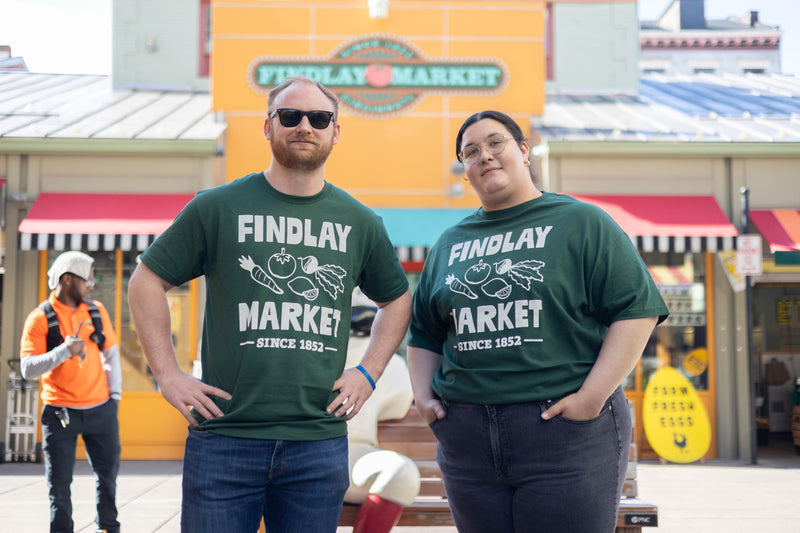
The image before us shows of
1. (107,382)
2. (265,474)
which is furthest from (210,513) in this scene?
(107,382)

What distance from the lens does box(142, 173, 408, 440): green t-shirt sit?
2.07 meters

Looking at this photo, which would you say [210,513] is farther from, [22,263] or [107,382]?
[22,263]

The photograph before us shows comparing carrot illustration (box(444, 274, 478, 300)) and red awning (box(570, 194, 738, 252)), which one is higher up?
red awning (box(570, 194, 738, 252))

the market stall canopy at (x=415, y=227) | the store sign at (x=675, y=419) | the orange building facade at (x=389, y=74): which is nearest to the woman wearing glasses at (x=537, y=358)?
the market stall canopy at (x=415, y=227)

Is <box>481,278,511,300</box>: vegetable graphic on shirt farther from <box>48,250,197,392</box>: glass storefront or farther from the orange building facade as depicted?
the orange building facade

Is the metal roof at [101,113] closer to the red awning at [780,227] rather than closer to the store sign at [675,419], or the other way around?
the store sign at [675,419]

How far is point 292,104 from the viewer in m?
2.19

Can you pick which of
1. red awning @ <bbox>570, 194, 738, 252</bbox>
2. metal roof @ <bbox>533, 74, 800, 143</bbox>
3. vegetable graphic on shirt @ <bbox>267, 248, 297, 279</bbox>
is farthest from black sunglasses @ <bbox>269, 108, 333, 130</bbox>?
metal roof @ <bbox>533, 74, 800, 143</bbox>

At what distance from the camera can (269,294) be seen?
2.11 metres

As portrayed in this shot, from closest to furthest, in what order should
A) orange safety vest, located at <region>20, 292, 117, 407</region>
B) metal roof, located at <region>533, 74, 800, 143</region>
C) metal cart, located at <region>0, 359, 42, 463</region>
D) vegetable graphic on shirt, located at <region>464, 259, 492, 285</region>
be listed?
vegetable graphic on shirt, located at <region>464, 259, 492, 285</region>
orange safety vest, located at <region>20, 292, 117, 407</region>
metal cart, located at <region>0, 359, 42, 463</region>
metal roof, located at <region>533, 74, 800, 143</region>

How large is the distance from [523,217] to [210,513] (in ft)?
4.07

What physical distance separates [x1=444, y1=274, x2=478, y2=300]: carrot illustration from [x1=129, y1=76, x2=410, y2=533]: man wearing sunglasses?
0.29 metres

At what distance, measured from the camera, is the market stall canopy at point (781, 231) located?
896 cm

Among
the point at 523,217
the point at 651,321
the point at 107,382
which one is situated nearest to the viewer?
the point at 651,321
